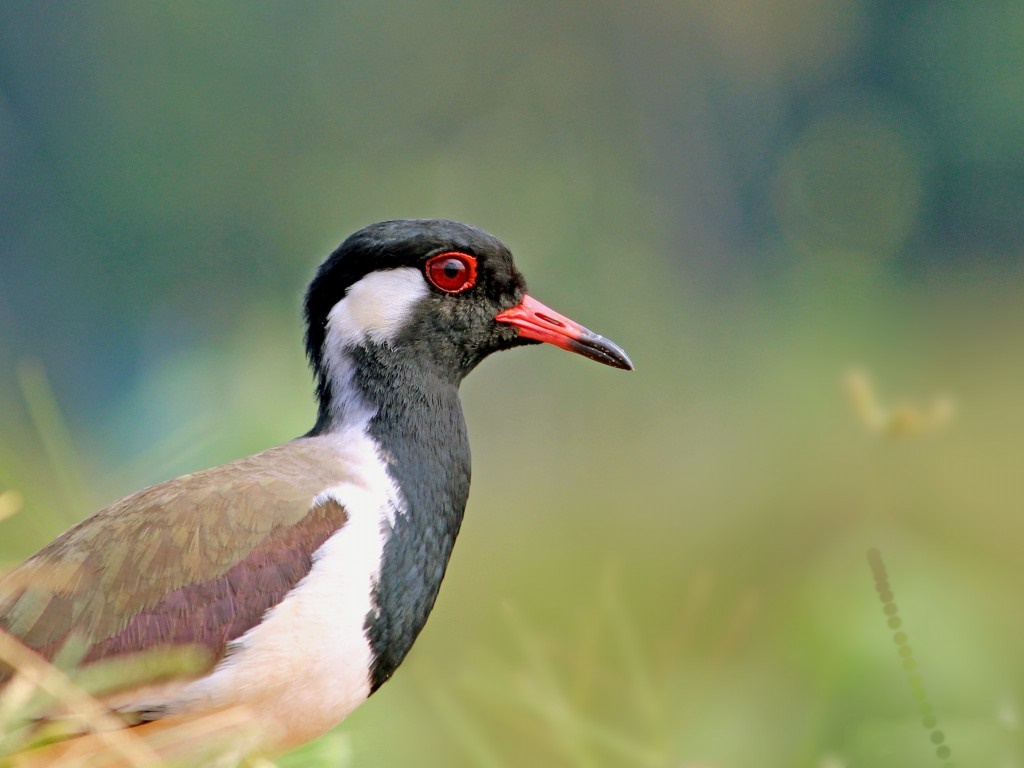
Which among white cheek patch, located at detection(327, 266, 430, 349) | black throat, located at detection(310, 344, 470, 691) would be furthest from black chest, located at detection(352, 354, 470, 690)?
white cheek patch, located at detection(327, 266, 430, 349)

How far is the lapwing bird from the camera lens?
1.77m

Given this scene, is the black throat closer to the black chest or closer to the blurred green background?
the black chest

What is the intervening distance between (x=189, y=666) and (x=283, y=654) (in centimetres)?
12

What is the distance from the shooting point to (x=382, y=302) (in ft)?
7.13

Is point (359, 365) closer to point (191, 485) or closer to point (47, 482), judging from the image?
point (191, 485)

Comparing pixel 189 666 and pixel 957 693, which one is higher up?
pixel 957 693

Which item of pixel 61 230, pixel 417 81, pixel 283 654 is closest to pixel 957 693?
pixel 283 654

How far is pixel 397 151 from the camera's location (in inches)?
484

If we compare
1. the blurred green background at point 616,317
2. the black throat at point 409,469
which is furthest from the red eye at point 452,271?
the blurred green background at point 616,317

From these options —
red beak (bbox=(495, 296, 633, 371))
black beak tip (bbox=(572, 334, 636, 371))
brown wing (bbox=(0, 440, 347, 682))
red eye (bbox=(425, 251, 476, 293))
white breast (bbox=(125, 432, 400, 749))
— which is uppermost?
red eye (bbox=(425, 251, 476, 293))

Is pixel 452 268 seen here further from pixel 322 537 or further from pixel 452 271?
pixel 322 537

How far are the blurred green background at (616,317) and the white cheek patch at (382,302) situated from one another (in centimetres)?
27

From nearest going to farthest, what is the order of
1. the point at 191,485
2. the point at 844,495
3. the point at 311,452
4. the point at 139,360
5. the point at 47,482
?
the point at 191,485, the point at 311,452, the point at 47,482, the point at 844,495, the point at 139,360

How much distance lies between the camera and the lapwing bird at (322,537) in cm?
177
